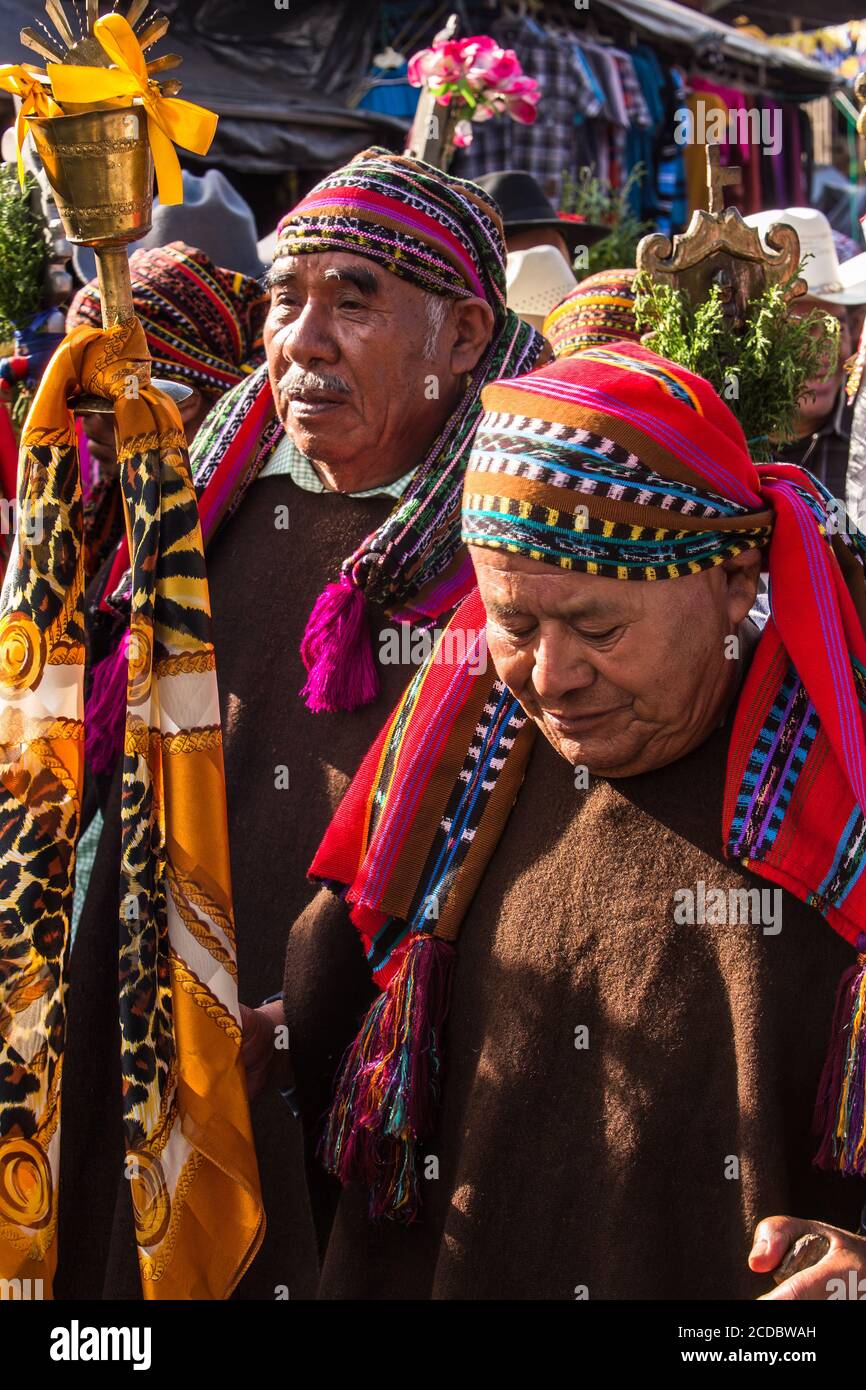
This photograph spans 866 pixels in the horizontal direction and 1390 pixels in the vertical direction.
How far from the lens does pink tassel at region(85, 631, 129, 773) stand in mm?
3082

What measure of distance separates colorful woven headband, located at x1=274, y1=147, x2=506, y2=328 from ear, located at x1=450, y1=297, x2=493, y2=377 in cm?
4

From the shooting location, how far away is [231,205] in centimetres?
545

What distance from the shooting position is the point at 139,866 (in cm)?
227

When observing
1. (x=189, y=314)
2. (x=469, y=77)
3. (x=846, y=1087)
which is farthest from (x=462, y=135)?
(x=846, y=1087)

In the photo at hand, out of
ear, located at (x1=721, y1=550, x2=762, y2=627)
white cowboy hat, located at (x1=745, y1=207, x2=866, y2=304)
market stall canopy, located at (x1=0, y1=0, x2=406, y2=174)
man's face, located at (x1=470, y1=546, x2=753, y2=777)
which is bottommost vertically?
man's face, located at (x1=470, y1=546, x2=753, y2=777)

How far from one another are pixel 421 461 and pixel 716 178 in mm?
772

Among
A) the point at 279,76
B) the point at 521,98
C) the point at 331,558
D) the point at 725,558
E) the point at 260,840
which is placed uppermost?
the point at 279,76

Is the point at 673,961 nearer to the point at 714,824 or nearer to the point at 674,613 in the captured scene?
the point at 714,824

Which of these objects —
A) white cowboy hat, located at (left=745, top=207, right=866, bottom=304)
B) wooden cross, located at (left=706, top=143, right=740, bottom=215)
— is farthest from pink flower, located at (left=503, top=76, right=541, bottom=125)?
wooden cross, located at (left=706, top=143, right=740, bottom=215)

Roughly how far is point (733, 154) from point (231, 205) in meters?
6.50

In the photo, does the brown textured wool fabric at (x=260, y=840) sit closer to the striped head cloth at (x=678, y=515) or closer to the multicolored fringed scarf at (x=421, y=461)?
the multicolored fringed scarf at (x=421, y=461)

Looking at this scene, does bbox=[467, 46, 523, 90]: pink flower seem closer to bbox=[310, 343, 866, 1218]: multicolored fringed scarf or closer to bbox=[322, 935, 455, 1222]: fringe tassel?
bbox=[310, 343, 866, 1218]: multicolored fringed scarf

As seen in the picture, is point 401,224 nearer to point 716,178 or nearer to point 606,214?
point 716,178
